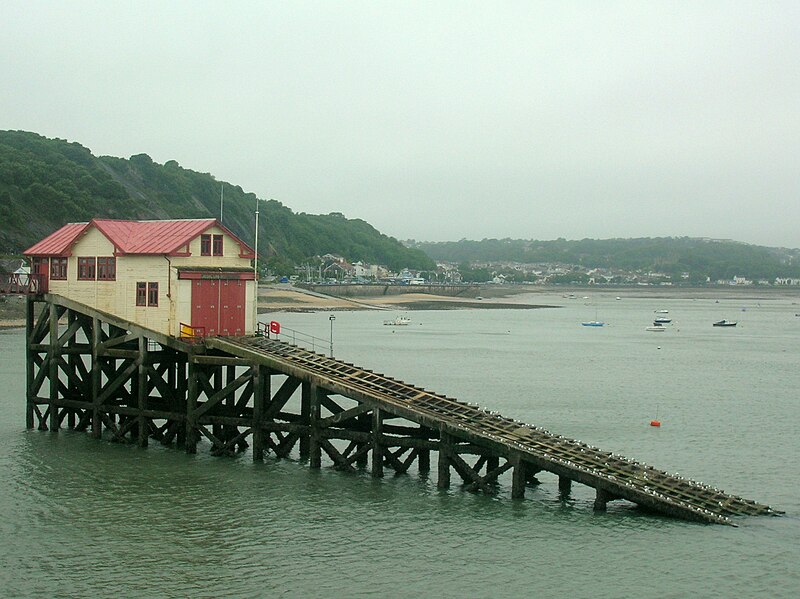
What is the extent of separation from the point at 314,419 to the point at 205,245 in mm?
8043

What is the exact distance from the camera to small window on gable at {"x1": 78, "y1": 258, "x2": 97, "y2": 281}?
35.0 metres

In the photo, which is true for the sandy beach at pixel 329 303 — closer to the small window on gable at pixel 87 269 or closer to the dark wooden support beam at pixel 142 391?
the small window on gable at pixel 87 269

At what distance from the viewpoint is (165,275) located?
109 feet

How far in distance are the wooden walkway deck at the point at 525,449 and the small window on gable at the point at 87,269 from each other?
630 centimetres

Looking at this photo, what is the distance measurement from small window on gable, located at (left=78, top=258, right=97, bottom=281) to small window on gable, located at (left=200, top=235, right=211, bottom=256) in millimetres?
4063

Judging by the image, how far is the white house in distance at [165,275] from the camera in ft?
109

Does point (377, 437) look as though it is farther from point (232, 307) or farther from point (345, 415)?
point (232, 307)

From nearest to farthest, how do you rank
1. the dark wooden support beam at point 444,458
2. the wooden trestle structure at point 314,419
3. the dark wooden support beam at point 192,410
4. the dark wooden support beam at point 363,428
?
the wooden trestle structure at point 314,419
the dark wooden support beam at point 444,458
the dark wooden support beam at point 363,428
the dark wooden support beam at point 192,410

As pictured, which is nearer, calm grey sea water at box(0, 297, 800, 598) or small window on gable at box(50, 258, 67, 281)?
calm grey sea water at box(0, 297, 800, 598)

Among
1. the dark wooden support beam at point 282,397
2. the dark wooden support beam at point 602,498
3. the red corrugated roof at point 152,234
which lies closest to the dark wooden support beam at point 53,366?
the red corrugated roof at point 152,234

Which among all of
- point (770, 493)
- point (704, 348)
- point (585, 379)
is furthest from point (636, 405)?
point (704, 348)

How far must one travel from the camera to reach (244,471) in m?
30.6

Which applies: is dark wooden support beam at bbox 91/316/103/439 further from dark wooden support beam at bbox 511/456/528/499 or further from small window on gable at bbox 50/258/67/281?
dark wooden support beam at bbox 511/456/528/499

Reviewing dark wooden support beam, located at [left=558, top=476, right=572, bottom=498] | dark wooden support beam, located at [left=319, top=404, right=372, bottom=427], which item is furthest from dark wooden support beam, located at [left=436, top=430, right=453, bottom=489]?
dark wooden support beam, located at [left=558, top=476, right=572, bottom=498]
